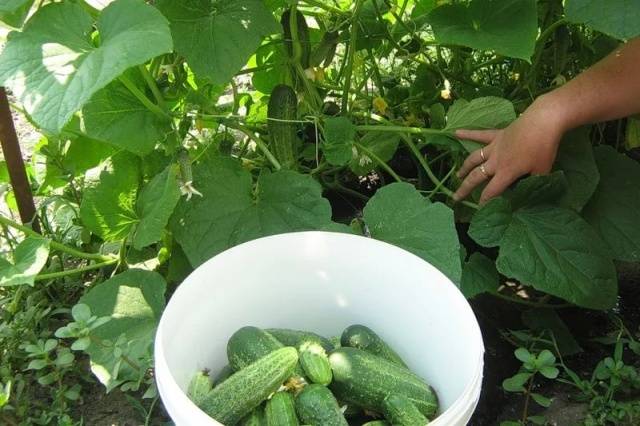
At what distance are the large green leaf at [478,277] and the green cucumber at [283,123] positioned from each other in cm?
50

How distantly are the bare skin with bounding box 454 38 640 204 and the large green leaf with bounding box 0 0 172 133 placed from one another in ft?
2.62

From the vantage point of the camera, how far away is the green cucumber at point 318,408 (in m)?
1.13

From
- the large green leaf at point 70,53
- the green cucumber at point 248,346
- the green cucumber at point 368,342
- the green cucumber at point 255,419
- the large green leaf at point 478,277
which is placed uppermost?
the large green leaf at point 70,53

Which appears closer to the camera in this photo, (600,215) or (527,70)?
(600,215)

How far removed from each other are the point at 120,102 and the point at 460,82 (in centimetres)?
Answer: 97

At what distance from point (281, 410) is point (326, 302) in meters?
0.34

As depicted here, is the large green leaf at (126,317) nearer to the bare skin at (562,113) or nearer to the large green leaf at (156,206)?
the large green leaf at (156,206)

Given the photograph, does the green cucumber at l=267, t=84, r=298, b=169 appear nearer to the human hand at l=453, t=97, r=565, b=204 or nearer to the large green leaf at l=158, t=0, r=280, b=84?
the large green leaf at l=158, t=0, r=280, b=84

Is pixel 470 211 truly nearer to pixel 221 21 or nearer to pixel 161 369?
pixel 221 21

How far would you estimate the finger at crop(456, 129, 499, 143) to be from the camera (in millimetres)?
1611

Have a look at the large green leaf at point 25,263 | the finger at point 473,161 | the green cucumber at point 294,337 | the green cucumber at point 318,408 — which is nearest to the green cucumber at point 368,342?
the green cucumber at point 294,337

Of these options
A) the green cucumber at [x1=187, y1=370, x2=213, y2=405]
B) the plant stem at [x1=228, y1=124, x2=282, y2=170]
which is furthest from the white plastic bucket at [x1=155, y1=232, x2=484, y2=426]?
the plant stem at [x1=228, y1=124, x2=282, y2=170]

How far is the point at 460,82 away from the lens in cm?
199

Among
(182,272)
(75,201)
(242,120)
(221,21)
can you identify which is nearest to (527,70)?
(242,120)
